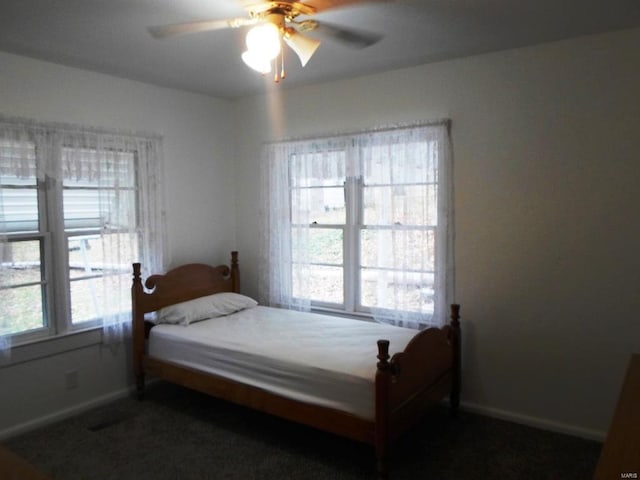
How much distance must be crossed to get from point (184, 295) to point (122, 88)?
1.70 metres

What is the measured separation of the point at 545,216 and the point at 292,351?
1.83m

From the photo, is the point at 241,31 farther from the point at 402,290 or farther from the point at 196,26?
the point at 402,290

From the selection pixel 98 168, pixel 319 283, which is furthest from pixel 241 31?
pixel 319 283

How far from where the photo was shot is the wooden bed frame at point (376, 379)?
2512 mm

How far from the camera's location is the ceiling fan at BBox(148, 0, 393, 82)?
6.93 ft

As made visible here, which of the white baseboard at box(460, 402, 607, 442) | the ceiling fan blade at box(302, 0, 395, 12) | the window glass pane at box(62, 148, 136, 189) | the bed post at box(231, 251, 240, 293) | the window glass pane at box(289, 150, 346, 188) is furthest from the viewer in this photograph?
the bed post at box(231, 251, 240, 293)

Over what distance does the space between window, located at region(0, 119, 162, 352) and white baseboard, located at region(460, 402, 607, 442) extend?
8.84ft

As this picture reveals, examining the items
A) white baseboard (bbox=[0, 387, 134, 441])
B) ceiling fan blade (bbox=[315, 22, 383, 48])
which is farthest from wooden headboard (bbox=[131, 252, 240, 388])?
ceiling fan blade (bbox=[315, 22, 383, 48])

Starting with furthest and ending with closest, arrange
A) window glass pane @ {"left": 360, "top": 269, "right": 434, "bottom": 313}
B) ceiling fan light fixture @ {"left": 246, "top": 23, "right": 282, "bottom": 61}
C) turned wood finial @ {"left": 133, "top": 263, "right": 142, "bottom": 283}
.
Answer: turned wood finial @ {"left": 133, "top": 263, "right": 142, "bottom": 283}, window glass pane @ {"left": 360, "top": 269, "right": 434, "bottom": 313}, ceiling fan light fixture @ {"left": 246, "top": 23, "right": 282, "bottom": 61}

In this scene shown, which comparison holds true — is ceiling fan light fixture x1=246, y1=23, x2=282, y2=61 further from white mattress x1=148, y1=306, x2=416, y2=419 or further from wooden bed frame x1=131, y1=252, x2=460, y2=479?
white mattress x1=148, y1=306, x2=416, y2=419

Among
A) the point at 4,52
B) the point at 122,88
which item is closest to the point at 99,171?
the point at 122,88

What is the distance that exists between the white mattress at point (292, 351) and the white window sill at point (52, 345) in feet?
1.41

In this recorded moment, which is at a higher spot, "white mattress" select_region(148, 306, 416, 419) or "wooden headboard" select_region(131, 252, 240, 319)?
"wooden headboard" select_region(131, 252, 240, 319)

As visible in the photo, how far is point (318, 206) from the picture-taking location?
407cm
